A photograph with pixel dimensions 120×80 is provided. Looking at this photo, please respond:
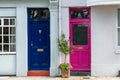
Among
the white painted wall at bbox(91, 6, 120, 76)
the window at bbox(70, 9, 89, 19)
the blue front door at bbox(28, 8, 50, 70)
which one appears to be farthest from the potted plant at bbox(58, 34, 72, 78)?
the window at bbox(70, 9, 89, 19)

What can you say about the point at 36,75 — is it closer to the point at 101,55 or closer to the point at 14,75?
the point at 14,75

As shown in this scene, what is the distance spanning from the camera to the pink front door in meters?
16.2

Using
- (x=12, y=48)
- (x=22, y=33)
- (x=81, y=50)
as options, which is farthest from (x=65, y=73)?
(x=12, y=48)

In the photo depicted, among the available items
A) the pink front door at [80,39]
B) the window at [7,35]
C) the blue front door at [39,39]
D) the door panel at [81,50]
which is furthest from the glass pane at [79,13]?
the window at [7,35]

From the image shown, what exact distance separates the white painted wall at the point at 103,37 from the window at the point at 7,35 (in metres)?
3.62

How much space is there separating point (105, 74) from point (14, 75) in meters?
4.12

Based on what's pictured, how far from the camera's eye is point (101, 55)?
1609cm

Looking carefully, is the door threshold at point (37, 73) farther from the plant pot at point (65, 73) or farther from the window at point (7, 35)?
the window at point (7, 35)

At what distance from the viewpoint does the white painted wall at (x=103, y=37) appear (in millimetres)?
16031

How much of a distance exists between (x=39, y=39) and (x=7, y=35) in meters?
1.48

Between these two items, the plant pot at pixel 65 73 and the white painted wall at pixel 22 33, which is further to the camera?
the white painted wall at pixel 22 33

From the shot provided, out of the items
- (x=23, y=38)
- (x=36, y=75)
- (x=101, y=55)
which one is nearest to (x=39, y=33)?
(x=23, y=38)

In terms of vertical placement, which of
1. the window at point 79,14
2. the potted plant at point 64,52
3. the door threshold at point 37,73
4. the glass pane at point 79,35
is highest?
the window at point 79,14

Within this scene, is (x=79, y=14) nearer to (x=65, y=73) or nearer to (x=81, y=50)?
(x=81, y=50)
